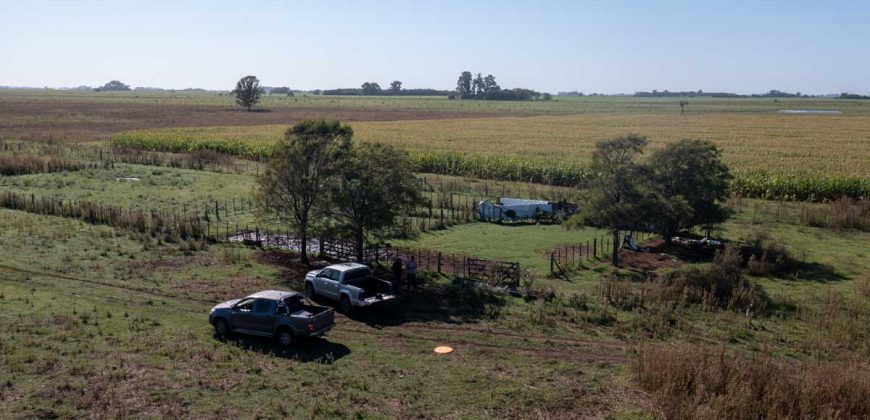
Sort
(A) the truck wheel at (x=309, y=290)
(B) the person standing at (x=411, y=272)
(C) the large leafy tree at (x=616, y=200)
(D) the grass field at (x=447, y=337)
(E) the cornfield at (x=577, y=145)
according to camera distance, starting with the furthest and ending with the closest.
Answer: (E) the cornfield at (x=577, y=145) < (C) the large leafy tree at (x=616, y=200) < (B) the person standing at (x=411, y=272) < (A) the truck wheel at (x=309, y=290) < (D) the grass field at (x=447, y=337)

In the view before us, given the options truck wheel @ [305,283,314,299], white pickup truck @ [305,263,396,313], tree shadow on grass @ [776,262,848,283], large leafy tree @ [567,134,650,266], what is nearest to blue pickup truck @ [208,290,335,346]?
white pickup truck @ [305,263,396,313]

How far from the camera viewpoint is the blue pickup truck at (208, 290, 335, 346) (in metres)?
19.5

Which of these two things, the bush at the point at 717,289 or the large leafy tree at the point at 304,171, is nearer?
the bush at the point at 717,289

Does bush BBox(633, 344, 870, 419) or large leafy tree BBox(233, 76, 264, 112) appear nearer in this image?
bush BBox(633, 344, 870, 419)

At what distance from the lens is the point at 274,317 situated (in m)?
19.8

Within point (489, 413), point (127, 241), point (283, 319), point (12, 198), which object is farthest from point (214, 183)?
point (489, 413)

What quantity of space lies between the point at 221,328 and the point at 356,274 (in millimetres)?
5204

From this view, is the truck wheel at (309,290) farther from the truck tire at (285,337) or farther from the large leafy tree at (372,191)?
the truck tire at (285,337)

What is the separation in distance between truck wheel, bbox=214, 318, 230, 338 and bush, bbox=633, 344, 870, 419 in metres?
11.4

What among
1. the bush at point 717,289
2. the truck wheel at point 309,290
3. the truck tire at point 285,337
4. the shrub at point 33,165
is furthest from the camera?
the shrub at point 33,165

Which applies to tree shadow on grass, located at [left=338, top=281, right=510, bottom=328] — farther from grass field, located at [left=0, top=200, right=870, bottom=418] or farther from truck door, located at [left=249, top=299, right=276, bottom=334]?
truck door, located at [left=249, top=299, right=276, bottom=334]

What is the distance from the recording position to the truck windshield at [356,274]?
938 inches

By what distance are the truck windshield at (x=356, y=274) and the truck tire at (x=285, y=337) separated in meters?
4.30

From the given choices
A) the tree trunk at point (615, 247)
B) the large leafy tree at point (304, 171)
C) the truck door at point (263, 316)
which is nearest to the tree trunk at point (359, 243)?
the large leafy tree at point (304, 171)
